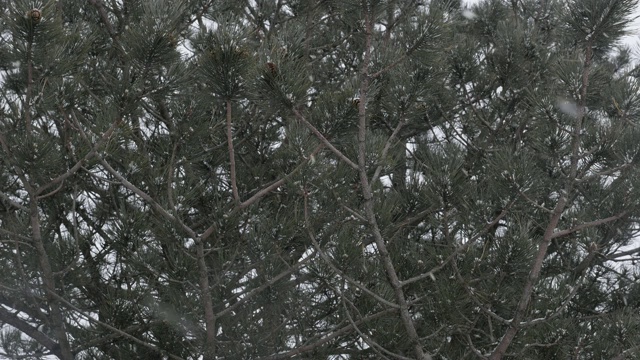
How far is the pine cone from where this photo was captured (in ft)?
8.93

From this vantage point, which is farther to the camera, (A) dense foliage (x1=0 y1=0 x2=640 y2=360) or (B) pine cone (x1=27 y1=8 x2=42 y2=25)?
(A) dense foliage (x1=0 y1=0 x2=640 y2=360)

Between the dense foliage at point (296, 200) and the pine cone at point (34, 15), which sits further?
the dense foliage at point (296, 200)

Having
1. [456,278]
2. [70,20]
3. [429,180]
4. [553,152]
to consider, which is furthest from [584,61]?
[70,20]

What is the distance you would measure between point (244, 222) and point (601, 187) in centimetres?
163

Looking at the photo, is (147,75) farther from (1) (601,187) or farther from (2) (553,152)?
(1) (601,187)

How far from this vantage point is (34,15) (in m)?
2.72

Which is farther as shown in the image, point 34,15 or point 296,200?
point 296,200

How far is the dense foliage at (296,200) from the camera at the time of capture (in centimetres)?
286

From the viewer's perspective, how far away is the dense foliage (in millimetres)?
2857

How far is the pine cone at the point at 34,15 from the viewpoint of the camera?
8.93ft

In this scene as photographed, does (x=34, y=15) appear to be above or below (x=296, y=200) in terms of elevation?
above

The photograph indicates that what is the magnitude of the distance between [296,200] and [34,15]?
3.66 ft

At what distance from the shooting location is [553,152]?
9.77ft

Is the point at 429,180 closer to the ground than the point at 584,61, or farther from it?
closer to the ground
